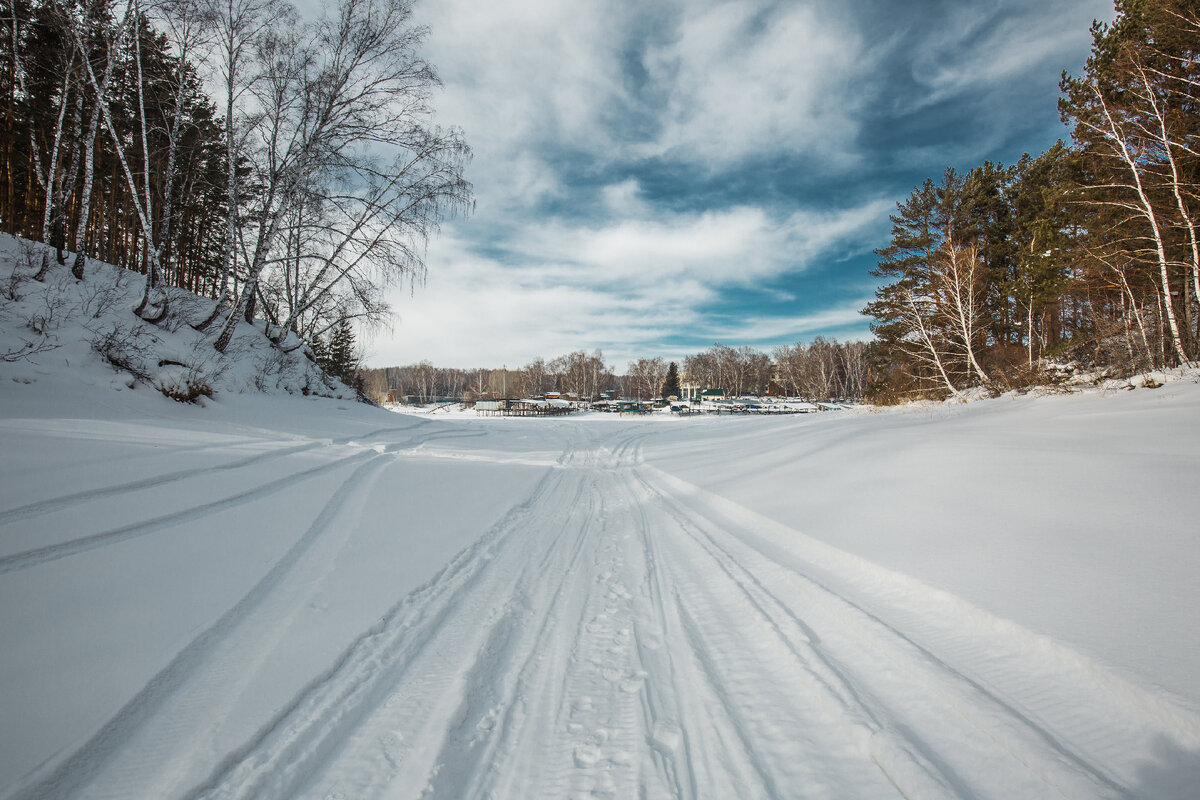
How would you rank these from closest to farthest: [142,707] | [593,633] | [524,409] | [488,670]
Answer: [142,707]
[488,670]
[593,633]
[524,409]

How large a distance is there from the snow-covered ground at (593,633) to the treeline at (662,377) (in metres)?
60.0

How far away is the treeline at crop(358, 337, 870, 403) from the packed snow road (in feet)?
201

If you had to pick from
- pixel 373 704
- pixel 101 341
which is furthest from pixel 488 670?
pixel 101 341

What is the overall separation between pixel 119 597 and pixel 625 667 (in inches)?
115

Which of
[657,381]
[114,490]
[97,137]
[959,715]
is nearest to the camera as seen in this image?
[959,715]

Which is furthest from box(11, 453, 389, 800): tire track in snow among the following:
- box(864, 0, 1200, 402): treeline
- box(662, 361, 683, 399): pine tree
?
box(662, 361, 683, 399): pine tree

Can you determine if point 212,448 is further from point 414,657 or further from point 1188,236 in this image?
point 1188,236

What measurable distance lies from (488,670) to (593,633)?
68 centimetres

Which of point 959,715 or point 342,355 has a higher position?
point 342,355

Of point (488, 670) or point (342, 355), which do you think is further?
point (342, 355)

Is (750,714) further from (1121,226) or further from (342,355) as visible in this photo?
(342,355)

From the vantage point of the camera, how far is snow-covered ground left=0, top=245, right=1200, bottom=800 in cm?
160

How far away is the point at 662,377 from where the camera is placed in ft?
285

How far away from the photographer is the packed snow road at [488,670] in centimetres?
157
